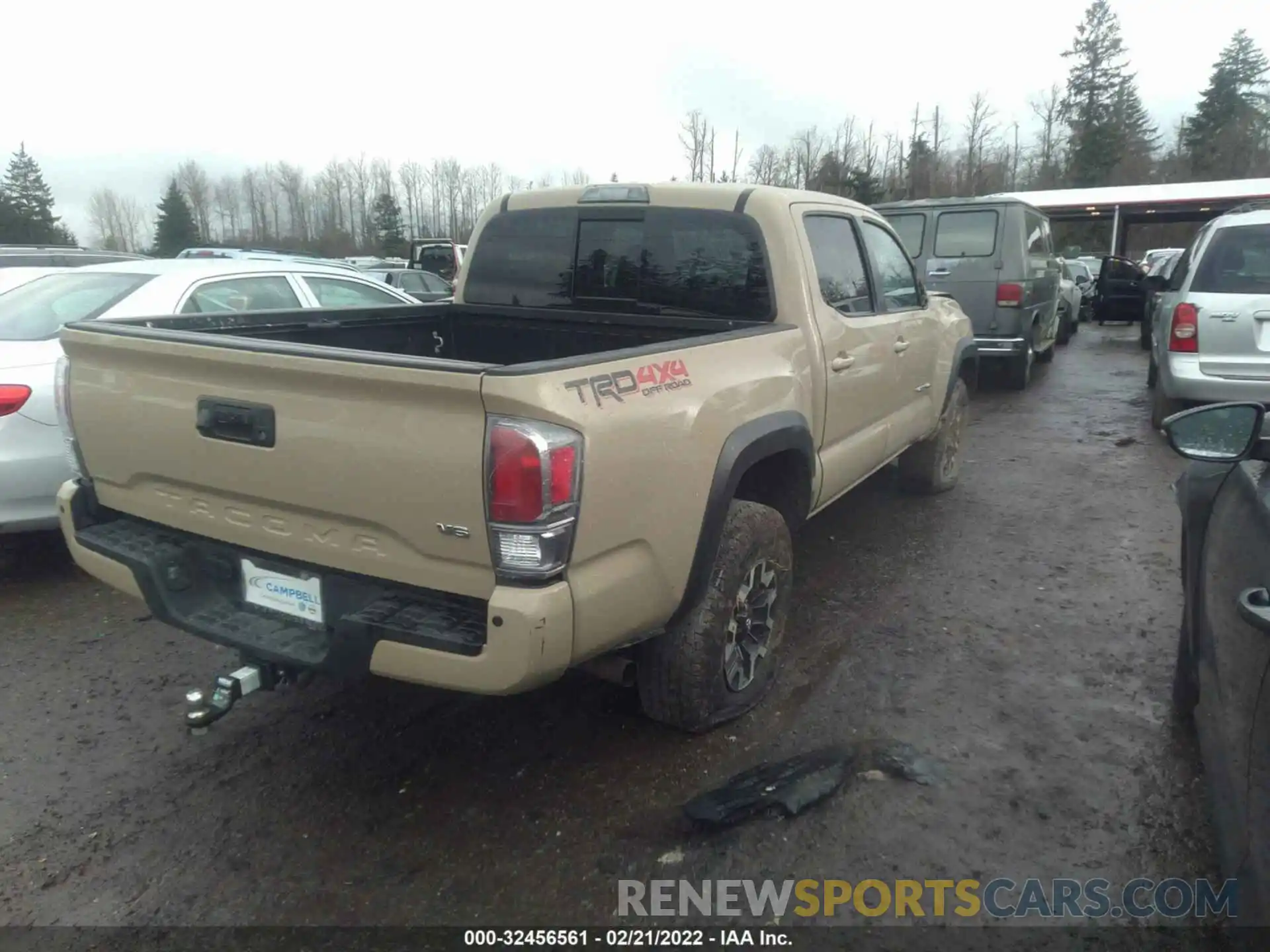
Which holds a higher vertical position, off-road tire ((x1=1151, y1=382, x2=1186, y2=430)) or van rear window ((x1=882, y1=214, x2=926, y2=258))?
van rear window ((x1=882, y1=214, x2=926, y2=258))

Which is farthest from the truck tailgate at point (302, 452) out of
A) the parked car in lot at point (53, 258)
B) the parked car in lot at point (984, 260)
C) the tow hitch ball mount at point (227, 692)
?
the parked car in lot at point (53, 258)

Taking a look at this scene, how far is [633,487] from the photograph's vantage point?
272 cm

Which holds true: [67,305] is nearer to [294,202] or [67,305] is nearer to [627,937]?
[627,937]

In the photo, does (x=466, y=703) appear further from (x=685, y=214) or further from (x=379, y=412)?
(x=685, y=214)

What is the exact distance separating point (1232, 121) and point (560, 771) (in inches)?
2567

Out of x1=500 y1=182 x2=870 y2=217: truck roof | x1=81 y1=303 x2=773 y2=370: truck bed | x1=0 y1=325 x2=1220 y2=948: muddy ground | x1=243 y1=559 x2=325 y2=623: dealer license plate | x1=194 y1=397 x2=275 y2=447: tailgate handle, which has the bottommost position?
x1=0 y1=325 x2=1220 y2=948: muddy ground

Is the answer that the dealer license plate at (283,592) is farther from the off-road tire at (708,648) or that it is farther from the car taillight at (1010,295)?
the car taillight at (1010,295)

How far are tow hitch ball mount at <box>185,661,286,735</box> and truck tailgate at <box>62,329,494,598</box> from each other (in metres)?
0.42

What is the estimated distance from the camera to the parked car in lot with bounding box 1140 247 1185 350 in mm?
8992

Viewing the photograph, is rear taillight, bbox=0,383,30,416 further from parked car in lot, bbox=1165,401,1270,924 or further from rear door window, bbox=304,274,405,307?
parked car in lot, bbox=1165,401,1270,924

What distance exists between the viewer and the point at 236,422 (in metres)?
2.81

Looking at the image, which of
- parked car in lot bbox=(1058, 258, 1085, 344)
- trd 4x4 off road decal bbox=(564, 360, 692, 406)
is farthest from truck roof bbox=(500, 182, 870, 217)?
parked car in lot bbox=(1058, 258, 1085, 344)

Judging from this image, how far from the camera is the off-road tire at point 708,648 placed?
3.20 m

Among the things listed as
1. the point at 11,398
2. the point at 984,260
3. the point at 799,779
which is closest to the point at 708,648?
the point at 799,779
